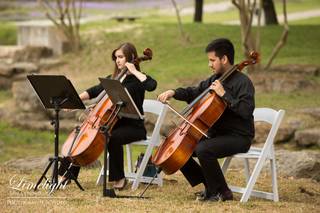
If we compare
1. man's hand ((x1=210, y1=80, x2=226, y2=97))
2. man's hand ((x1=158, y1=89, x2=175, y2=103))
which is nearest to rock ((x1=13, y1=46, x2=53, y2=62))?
man's hand ((x1=158, y1=89, x2=175, y2=103))

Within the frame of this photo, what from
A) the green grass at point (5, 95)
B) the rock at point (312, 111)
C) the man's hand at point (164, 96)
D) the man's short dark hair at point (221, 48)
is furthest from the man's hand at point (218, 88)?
the green grass at point (5, 95)

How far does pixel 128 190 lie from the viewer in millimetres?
9594

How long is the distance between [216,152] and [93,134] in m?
1.18

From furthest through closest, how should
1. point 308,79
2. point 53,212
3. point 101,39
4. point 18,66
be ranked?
point 101,39 → point 18,66 → point 308,79 → point 53,212

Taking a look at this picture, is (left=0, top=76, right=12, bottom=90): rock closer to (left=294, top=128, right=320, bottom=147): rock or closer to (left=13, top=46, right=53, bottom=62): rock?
(left=13, top=46, right=53, bottom=62): rock

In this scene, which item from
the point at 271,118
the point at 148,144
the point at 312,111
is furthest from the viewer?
the point at 312,111

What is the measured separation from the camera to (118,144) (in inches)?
373

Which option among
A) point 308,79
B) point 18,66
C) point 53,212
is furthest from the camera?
point 18,66

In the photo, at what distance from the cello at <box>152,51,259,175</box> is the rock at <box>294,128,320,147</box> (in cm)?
477

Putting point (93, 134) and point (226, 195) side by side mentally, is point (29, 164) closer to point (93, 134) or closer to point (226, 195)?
point (93, 134)

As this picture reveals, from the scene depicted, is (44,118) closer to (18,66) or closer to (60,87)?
(18,66)

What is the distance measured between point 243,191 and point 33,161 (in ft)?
10.9

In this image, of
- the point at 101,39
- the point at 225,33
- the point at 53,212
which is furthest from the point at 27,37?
the point at 53,212

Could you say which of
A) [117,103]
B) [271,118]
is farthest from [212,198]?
[117,103]
